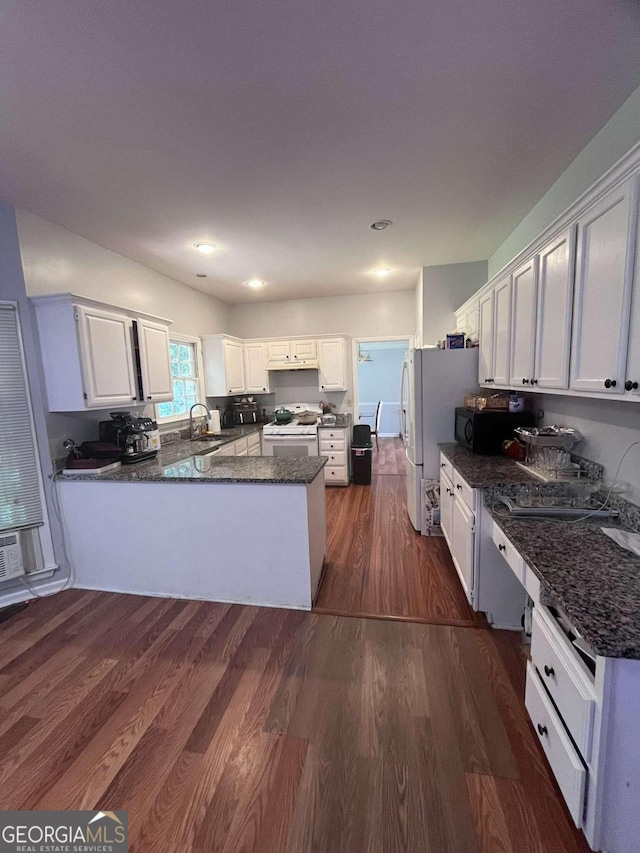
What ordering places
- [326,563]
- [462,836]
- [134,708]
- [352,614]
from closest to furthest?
1. [462,836]
2. [134,708]
3. [352,614]
4. [326,563]

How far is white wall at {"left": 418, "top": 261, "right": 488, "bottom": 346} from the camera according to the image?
12.0 ft

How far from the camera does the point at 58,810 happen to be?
3.82ft

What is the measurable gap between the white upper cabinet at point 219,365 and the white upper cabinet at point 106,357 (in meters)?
1.66

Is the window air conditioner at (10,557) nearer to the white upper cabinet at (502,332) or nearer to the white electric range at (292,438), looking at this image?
the white electric range at (292,438)

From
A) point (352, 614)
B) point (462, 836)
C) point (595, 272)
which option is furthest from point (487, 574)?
point (595, 272)

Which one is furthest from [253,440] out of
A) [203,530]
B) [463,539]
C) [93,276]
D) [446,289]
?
[463,539]

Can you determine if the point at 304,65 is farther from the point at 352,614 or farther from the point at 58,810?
the point at 58,810

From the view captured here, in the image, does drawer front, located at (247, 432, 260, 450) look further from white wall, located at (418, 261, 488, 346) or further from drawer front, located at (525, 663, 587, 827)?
drawer front, located at (525, 663, 587, 827)

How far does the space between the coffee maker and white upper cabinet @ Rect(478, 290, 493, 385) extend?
9.40ft

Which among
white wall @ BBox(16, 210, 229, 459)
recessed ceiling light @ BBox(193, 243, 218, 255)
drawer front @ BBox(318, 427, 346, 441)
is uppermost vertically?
recessed ceiling light @ BBox(193, 243, 218, 255)

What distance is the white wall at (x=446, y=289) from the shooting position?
366 centimetres

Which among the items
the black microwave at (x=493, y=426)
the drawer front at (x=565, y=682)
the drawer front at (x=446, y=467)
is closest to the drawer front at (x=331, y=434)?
the drawer front at (x=446, y=467)

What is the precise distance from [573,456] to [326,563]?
1877mm

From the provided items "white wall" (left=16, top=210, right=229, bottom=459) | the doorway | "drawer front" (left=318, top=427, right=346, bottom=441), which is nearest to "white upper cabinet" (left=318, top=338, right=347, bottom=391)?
"drawer front" (left=318, top=427, right=346, bottom=441)
